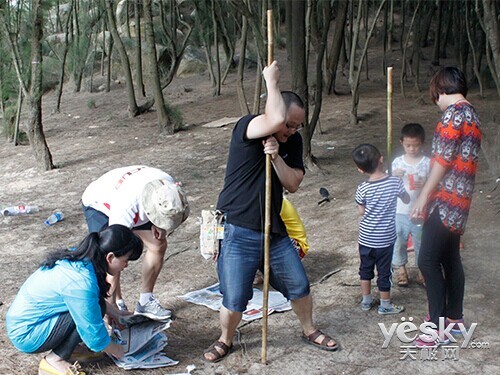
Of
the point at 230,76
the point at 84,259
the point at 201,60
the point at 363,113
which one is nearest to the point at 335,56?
the point at 363,113

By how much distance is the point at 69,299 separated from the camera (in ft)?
11.2

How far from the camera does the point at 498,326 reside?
3969mm

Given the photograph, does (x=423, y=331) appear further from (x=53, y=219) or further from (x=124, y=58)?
(x=124, y=58)

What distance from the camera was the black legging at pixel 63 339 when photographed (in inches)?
137

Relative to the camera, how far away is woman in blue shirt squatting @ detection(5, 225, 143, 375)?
11.2ft

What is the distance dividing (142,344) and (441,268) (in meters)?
1.77

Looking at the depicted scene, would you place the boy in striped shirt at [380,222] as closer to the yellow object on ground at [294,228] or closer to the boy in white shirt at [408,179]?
the boy in white shirt at [408,179]

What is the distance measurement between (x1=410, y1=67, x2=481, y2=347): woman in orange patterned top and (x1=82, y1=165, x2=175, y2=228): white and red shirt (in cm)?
164

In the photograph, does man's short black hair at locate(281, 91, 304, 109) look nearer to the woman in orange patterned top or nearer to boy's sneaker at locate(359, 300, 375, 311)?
the woman in orange patterned top

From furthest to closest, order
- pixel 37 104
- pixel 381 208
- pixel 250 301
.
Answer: pixel 37 104, pixel 250 301, pixel 381 208

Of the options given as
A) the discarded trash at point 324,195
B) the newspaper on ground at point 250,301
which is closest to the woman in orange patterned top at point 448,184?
the newspaper on ground at point 250,301

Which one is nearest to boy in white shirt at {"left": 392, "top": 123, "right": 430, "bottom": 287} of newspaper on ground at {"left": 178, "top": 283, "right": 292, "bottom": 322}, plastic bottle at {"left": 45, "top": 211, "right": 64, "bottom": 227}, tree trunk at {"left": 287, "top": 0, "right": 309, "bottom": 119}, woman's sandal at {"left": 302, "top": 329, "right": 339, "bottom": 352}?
newspaper on ground at {"left": 178, "top": 283, "right": 292, "bottom": 322}

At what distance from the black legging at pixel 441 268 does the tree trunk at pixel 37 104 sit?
671 cm

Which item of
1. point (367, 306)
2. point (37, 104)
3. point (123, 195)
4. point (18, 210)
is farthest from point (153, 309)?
point (37, 104)
